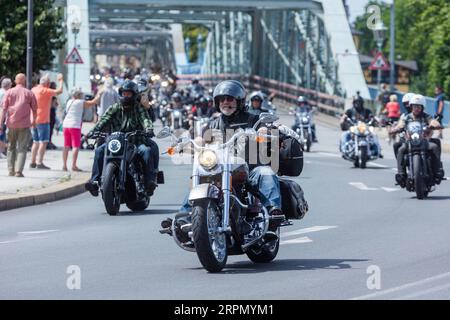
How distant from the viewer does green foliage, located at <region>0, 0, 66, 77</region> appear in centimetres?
3362

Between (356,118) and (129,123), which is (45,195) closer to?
(129,123)

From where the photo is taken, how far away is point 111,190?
17250 mm

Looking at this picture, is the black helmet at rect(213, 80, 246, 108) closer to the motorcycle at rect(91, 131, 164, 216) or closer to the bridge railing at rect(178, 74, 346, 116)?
the motorcycle at rect(91, 131, 164, 216)

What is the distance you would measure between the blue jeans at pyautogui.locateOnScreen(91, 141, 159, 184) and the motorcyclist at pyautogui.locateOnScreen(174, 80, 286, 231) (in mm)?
6131

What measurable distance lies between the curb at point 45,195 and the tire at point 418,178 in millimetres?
4960

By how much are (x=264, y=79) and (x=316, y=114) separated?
14.2 metres

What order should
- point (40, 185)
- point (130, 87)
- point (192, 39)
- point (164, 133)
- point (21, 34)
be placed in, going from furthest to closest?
1. point (192, 39)
2. point (21, 34)
3. point (40, 185)
4. point (130, 87)
5. point (164, 133)

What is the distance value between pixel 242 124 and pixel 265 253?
107cm

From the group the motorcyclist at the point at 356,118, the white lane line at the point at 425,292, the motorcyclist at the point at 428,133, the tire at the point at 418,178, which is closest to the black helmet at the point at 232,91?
the white lane line at the point at 425,292

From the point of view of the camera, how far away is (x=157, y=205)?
746 inches

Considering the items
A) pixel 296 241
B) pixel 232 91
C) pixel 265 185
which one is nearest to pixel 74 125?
pixel 296 241

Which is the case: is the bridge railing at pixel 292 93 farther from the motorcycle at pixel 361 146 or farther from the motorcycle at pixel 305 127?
the motorcycle at pixel 361 146

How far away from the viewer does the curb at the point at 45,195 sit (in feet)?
60.5

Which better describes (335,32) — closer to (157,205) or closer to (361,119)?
(361,119)
